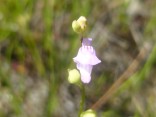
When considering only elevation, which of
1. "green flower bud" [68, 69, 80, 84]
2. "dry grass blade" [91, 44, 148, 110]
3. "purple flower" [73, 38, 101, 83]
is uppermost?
"dry grass blade" [91, 44, 148, 110]

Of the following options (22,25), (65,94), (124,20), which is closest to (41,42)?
(22,25)

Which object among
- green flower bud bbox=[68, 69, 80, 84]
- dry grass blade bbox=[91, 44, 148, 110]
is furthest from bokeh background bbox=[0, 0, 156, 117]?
green flower bud bbox=[68, 69, 80, 84]

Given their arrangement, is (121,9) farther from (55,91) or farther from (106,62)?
(55,91)

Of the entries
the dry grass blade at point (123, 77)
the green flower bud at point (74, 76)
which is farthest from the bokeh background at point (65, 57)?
the green flower bud at point (74, 76)

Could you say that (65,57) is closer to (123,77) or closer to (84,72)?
(123,77)

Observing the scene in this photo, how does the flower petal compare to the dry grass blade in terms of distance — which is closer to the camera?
the flower petal

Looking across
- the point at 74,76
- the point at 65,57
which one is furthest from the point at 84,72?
the point at 65,57

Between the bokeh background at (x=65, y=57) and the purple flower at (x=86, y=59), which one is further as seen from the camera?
the bokeh background at (x=65, y=57)

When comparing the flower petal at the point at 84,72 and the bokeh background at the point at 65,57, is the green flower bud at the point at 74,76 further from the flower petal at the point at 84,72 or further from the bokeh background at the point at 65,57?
the bokeh background at the point at 65,57

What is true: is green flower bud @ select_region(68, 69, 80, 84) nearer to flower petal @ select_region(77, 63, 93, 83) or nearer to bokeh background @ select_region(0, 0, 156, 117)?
flower petal @ select_region(77, 63, 93, 83)
